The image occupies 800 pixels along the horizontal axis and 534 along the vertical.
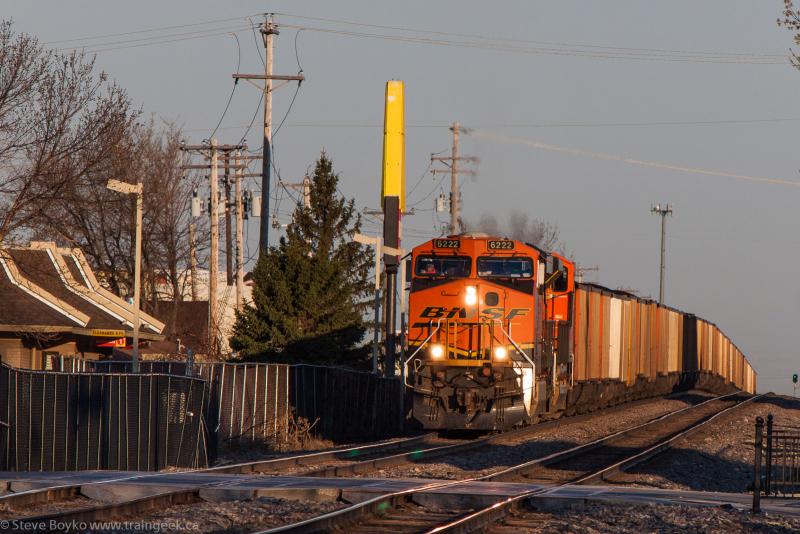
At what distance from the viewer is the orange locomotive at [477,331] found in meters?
24.3

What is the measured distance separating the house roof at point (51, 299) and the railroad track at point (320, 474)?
40.7 feet

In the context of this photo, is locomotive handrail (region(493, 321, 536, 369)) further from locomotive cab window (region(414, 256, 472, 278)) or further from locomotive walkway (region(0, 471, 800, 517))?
locomotive walkway (region(0, 471, 800, 517))

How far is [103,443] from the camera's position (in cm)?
1870

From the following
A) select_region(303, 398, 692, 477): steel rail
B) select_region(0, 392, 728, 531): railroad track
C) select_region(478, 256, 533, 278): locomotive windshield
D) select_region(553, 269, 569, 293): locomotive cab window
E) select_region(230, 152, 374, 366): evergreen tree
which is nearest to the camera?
select_region(0, 392, 728, 531): railroad track

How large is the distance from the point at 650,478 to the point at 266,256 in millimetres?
24673

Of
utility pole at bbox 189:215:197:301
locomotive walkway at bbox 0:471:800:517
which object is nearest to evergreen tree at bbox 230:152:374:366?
utility pole at bbox 189:215:197:301

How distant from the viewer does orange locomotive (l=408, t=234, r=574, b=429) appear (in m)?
24.3

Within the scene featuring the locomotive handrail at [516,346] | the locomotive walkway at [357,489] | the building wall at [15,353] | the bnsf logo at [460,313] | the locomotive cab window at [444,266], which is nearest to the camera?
the locomotive walkway at [357,489]

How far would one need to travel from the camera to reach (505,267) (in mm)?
25016

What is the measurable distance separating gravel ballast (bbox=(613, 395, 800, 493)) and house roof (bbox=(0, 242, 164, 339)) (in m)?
17.3

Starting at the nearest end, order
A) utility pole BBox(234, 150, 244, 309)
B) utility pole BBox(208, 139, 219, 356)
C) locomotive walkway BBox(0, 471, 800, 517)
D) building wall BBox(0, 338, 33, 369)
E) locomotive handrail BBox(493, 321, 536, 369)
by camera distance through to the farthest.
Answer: locomotive walkway BBox(0, 471, 800, 517)
locomotive handrail BBox(493, 321, 536, 369)
building wall BBox(0, 338, 33, 369)
utility pole BBox(208, 139, 219, 356)
utility pole BBox(234, 150, 244, 309)

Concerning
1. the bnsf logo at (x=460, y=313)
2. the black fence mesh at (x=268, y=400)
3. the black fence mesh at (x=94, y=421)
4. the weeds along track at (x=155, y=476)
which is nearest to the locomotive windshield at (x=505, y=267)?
the bnsf logo at (x=460, y=313)

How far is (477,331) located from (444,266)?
1.65 m

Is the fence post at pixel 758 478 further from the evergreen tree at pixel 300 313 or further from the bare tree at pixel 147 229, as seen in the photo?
the bare tree at pixel 147 229
